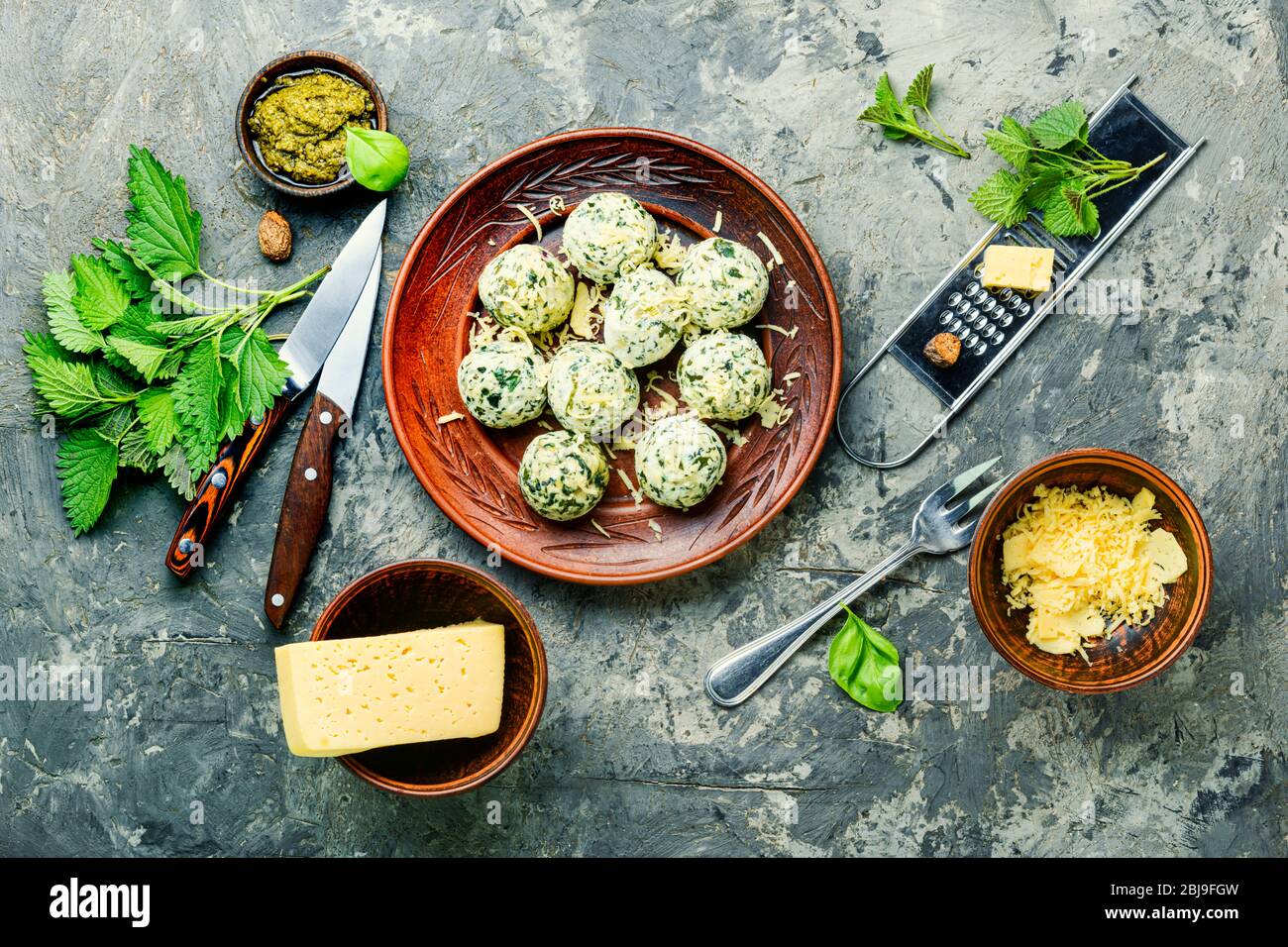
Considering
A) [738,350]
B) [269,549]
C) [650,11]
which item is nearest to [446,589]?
[269,549]

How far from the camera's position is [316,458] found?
172 centimetres

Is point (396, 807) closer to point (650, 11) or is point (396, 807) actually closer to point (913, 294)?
point (913, 294)

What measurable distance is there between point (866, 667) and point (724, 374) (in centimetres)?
60

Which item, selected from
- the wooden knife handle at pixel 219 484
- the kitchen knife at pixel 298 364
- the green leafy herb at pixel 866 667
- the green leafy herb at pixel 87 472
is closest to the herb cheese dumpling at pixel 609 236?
the kitchen knife at pixel 298 364

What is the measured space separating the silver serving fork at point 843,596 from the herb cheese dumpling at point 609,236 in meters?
0.71

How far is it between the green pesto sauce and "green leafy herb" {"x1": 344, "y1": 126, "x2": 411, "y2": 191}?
0.16 feet

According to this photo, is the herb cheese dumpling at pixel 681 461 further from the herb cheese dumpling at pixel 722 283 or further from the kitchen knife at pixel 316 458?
the kitchen knife at pixel 316 458

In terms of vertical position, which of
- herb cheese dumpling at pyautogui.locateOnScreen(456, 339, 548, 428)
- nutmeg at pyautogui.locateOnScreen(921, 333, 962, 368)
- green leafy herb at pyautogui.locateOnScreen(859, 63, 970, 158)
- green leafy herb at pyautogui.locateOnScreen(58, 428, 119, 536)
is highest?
green leafy herb at pyautogui.locateOnScreen(859, 63, 970, 158)

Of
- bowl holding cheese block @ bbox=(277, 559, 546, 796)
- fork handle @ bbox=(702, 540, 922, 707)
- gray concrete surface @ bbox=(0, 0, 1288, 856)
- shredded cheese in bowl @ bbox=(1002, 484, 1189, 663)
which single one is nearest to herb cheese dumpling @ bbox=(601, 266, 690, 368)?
gray concrete surface @ bbox=(0, 0, 1288, 856)

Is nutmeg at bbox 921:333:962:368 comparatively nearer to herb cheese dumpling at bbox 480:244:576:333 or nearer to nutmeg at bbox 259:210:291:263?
herb cheese dumpling at bbox 480:244:576:333

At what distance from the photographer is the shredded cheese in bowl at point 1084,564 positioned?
1572mm

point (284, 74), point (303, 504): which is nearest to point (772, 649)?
point (303, 504)

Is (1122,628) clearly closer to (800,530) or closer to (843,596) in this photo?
(843,596)

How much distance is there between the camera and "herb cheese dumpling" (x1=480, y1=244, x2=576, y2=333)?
1.61 meters
